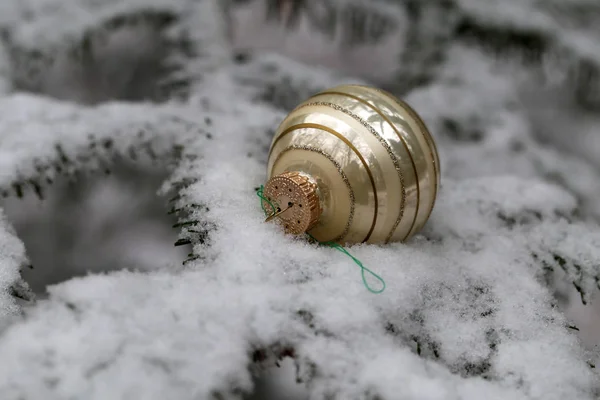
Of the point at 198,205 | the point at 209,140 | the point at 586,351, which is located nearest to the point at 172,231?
the point at 209,140

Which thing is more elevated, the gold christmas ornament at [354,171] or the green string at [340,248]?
the gold christmas ornament at [354,171]

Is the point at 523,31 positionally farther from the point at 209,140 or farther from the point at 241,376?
the point at 241,376

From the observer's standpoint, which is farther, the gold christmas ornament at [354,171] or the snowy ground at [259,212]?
the gold christmas ornament at [354,171]
